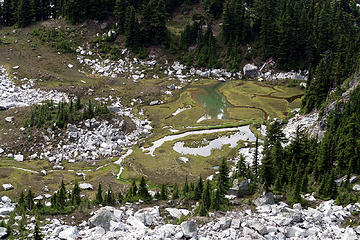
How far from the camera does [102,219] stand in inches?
1645

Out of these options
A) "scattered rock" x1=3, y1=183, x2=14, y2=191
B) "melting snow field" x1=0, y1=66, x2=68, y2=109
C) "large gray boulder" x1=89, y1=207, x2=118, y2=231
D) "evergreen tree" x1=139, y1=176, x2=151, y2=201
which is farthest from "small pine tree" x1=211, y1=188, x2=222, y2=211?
"melting snow field" x1=0, y1=66, x2=68, y2=109

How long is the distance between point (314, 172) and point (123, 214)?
25.1 meters

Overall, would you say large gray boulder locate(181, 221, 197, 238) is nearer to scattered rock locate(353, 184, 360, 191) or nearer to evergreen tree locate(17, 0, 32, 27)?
scattered rock locate(353, 184, 360, 191)

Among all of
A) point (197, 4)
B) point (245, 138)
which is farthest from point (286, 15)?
point (245, 138)

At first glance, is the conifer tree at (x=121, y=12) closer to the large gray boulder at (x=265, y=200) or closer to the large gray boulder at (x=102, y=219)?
the large gray boulder at (x=102, y=219)

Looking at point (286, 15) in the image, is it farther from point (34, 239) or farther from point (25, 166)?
point (34, 239)

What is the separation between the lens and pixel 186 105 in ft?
314

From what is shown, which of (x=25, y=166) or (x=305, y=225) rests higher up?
(x=305, y=225)

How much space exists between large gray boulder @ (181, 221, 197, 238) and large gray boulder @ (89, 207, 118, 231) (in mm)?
7981

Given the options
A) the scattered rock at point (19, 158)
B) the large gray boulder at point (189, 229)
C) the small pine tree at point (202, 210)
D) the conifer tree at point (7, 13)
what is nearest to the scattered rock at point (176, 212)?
the small pine tree at point (202, 210)

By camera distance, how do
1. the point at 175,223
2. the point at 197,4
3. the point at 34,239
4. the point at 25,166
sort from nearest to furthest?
the point at 34,239 → the point at 175,223 → the point at 25,166 → the point at 197,4

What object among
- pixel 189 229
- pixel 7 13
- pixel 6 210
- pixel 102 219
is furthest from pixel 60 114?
pixel 7 13

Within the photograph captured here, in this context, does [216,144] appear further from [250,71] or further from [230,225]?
[250,71]

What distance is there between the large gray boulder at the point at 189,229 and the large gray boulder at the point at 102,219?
7981 millimetres
